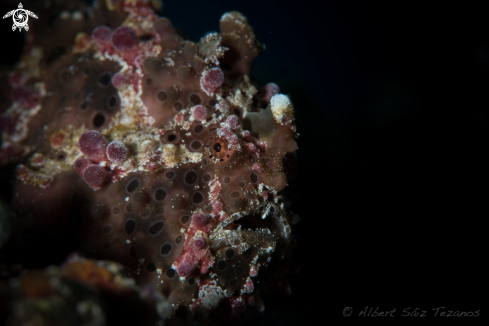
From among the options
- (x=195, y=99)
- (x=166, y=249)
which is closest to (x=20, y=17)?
(x=195, y=99)

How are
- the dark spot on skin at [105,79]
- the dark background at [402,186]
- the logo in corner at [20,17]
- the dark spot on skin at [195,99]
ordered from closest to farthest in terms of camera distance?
the dark spot on skin at [195,99] < the dark spot on skin at [105,79] < the logo in corner at [20,17] < the dark background at [402,186]

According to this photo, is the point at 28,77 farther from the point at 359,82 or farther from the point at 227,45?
the point at 359,82

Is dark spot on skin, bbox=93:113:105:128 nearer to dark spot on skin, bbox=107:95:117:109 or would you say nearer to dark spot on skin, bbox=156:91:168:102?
dark spot on skin, bbox=107:95:117:109

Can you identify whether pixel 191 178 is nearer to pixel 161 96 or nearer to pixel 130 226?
pixel 130 226

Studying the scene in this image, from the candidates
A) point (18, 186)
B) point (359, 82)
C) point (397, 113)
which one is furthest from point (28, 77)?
point (359, 82)

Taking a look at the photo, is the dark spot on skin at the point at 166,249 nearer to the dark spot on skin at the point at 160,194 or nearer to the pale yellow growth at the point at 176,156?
the dark spot on skin at the point at 160,194

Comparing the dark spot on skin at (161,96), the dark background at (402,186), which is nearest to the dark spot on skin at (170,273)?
the dark spot on skin at (161,96)

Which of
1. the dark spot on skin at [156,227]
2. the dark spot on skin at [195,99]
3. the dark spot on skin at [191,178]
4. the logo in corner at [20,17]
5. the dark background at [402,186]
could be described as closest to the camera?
the dark spot on skin at [156,227]
